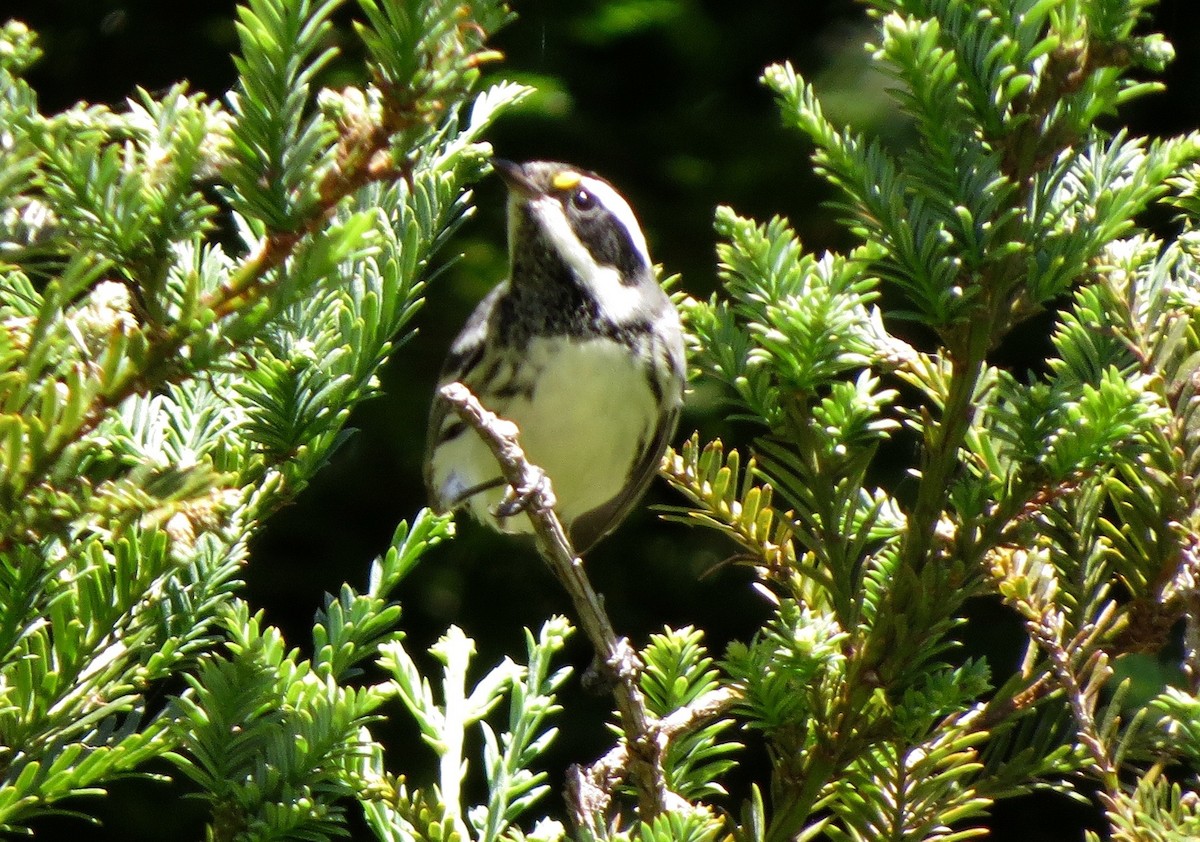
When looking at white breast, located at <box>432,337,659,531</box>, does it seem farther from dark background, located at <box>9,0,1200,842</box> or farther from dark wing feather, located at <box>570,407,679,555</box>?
dark background, located at <box>9,0,1200,842</box>

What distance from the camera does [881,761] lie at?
89 centimetres

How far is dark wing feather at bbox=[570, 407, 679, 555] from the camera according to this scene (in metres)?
1.78

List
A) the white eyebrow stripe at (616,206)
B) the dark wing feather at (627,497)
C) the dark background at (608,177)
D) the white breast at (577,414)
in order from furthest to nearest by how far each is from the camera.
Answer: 1. the dark background at (608,177)
2. the white eyebrow stripe at (616,206)
3. the dark wing feather at (627,497)
4. the white breast at (577,414)

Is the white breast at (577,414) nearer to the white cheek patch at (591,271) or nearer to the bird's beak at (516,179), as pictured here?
the white cheek patch at (591,271)

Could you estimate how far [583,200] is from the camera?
1.89 meters

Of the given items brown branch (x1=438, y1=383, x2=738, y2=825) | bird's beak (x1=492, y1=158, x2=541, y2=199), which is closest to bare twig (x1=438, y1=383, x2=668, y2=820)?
brown branch (x1=438, y1=383, x2=738, y2=825)

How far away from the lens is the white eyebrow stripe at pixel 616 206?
1.90 m

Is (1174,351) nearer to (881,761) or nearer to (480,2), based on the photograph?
(881,761)

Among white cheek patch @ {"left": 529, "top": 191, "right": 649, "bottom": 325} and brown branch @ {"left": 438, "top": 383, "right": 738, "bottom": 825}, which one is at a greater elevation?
brown branch @ {"left": 438, "top": 383, "right": 738, "bottom": 825}

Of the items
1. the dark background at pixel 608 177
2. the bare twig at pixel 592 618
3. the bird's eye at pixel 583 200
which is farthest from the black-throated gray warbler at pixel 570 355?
the bare twig at pixel 592 618

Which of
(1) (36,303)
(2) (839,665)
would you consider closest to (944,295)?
(2) (839,665)

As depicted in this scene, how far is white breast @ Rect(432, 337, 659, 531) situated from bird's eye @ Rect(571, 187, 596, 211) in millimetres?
273

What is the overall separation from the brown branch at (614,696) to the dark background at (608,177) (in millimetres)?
1385

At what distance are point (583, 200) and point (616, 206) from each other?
0.22 ft
